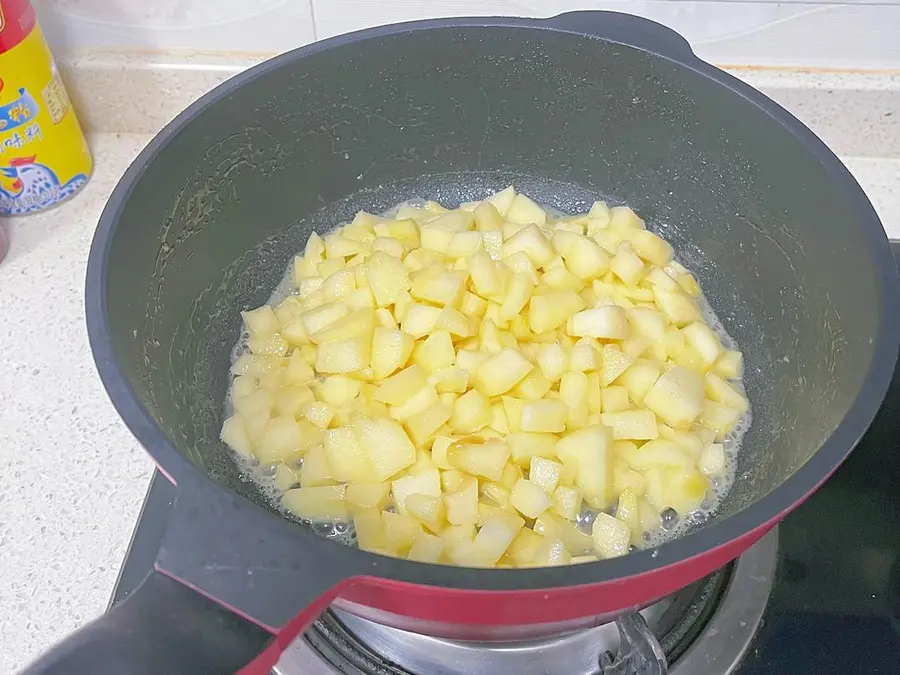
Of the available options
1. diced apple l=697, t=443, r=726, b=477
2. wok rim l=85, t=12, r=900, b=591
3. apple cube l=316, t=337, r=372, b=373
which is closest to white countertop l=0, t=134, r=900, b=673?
apple cube l=316, t=337, r=372, b=373

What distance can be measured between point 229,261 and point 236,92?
0.22m

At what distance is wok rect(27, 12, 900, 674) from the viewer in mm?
505

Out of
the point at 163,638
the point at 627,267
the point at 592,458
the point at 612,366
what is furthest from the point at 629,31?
the point at 163,638

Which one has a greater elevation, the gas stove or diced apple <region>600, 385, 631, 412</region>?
diced apple <region>600, 385, 631, 412</region>

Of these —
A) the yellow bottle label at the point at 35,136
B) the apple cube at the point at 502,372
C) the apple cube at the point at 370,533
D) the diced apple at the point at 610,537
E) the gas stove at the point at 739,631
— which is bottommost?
the gas stove at the point at 739,631

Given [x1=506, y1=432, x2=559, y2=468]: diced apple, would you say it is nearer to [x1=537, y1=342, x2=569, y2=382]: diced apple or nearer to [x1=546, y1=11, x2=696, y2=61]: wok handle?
[x1=537, y1=342, x2=569, y2=382]: diced apple

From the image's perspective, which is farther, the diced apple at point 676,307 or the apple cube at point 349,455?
the diced apple at point 676,307

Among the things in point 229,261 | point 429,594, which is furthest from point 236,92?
point 429,594

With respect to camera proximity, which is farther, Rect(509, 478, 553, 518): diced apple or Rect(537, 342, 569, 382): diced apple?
Rect(537, 342, 569, 382): diced apple

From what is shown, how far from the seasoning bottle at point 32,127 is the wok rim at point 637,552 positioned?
1.25 feet

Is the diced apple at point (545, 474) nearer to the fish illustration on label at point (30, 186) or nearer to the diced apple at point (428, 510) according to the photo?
the diced apple at point (428, 510)

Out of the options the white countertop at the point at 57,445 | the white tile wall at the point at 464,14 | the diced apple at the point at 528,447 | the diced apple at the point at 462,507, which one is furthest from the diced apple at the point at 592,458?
the white tile wall at the point at 464,14

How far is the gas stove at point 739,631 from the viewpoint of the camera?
0.77 metres

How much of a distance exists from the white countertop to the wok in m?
0.15
